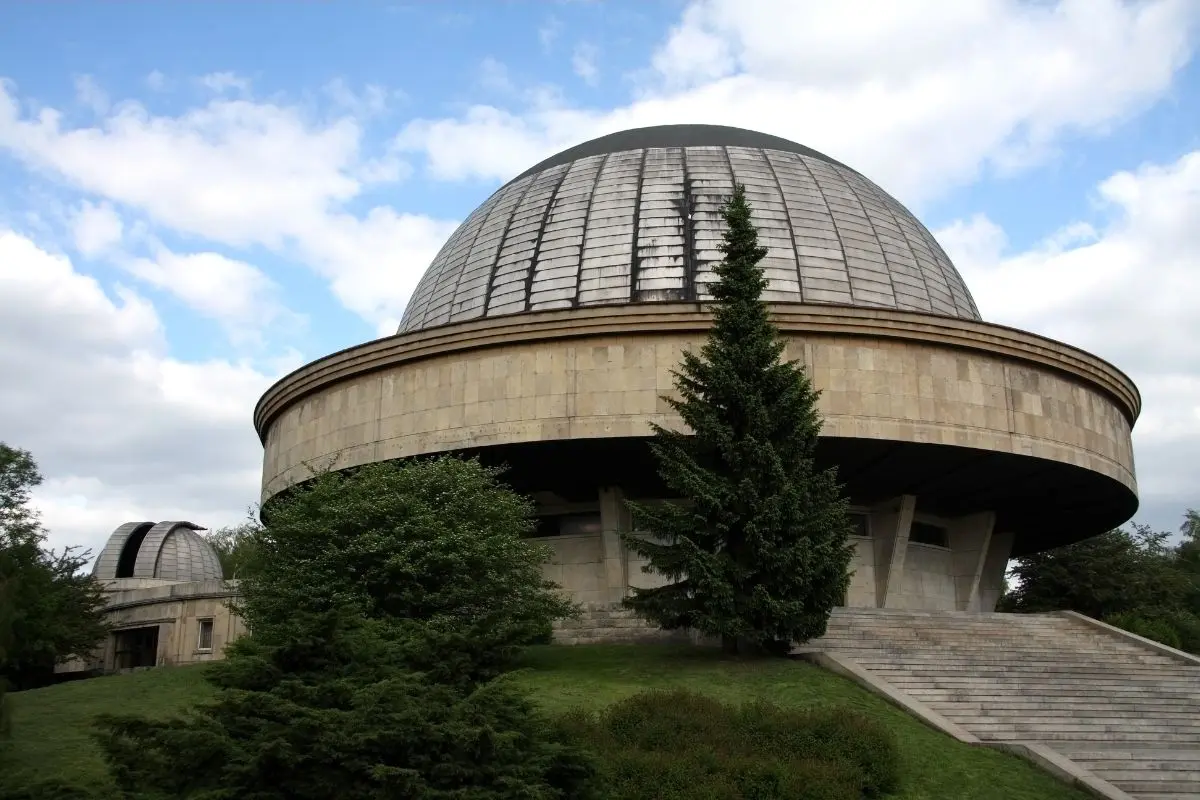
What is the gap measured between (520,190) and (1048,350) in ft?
56.6

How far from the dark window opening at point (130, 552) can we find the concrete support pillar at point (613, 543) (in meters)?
35.0

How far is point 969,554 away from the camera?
1276 inches

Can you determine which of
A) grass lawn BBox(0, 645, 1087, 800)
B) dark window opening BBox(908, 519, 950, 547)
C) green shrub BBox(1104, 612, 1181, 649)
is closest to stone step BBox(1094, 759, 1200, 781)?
grass lawn BBox(0, 645, 1087, 800)

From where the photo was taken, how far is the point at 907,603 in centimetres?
3080

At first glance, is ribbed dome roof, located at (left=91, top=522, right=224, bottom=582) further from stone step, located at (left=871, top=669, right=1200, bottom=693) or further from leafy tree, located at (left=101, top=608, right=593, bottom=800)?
leafy tree, located at (left=101, top=608, right=593, bottom=800)

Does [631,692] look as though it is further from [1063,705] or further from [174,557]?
[174,557]

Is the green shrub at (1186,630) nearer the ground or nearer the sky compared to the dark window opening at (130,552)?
nearer the ground

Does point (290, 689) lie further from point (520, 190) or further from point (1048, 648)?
point (520, 190)

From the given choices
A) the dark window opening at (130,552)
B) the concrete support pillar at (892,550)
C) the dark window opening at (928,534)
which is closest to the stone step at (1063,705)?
the concrete support pillar at (892,550)

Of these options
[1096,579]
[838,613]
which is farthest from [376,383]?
[1096,579]

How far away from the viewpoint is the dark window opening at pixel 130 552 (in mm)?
56281

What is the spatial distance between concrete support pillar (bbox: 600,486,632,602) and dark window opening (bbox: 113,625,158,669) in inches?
585

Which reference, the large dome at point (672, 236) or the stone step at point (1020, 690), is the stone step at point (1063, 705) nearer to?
the stone step at point (1020, 690)

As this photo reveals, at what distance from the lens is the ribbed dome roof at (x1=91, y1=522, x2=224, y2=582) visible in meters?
55.8
